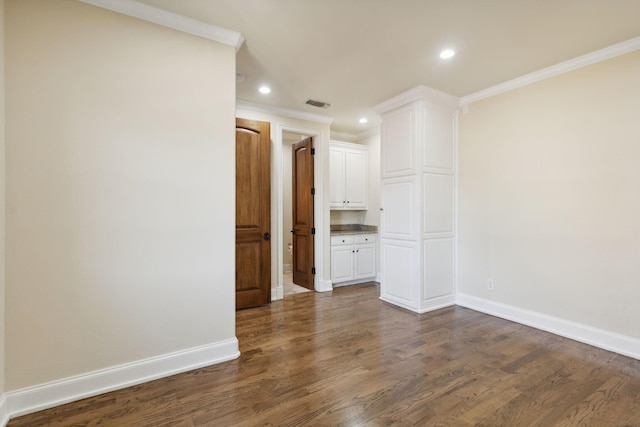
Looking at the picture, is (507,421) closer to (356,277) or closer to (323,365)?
(323,365)

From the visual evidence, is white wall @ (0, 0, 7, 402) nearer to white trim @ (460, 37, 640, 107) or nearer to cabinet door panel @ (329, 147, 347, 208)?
cabinet door panel @ (329, 147, 347, 208)

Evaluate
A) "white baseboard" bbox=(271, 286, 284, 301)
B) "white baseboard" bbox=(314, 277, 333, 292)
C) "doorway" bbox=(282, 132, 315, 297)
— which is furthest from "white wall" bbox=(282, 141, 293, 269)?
"white baseboard" bbox=(271, 286, 284, 301)

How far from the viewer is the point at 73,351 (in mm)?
1893

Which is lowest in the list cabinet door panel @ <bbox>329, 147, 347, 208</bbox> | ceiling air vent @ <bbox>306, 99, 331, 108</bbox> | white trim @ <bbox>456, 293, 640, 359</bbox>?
white trim @ <bbox>456, 293, 640, 359</bbox>

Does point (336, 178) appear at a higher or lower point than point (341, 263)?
higher

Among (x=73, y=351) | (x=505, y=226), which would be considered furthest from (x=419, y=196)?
(x=73, y=351)

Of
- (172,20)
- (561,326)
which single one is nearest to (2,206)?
(172,20)

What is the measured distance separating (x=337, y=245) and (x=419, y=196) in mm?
1681

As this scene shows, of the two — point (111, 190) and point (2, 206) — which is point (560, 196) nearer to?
point (111, 190)

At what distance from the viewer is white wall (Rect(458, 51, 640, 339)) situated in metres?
2.54

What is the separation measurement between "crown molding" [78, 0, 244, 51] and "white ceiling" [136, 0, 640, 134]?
52 millimetres

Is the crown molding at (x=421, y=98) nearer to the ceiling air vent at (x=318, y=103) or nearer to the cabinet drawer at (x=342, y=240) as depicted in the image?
the ceiling air vent at (x=318, y=103)

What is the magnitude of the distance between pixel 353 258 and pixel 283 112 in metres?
2.60

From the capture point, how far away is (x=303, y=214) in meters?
4.75
